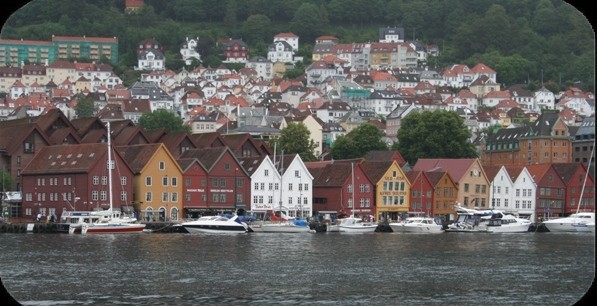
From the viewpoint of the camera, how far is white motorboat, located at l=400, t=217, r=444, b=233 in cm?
7019

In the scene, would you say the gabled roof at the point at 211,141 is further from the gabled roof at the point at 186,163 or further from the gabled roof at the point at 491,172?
the gabled roof at the point at 491,172

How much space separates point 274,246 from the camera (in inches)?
2112

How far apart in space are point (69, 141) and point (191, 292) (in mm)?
47141

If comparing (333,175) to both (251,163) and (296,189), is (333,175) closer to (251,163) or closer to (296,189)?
(296,189)

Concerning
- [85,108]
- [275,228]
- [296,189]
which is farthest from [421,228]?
[85,108]

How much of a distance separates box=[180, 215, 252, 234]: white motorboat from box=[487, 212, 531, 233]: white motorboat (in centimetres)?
1475

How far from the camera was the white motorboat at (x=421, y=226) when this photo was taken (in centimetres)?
7019

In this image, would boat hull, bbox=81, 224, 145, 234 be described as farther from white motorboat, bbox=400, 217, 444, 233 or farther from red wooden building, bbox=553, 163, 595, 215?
red wooden building, bbox=553, 163, 595, 215

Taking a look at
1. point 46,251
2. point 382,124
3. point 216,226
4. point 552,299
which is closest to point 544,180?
point 216,226

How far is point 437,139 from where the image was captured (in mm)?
100062

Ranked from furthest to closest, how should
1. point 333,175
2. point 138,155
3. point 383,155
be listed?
point 383,155, point 333,175, point 138,155

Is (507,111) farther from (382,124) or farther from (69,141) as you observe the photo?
(69,141)

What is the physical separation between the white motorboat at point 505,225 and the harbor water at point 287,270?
1221 cm

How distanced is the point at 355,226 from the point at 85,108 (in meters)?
95.6
